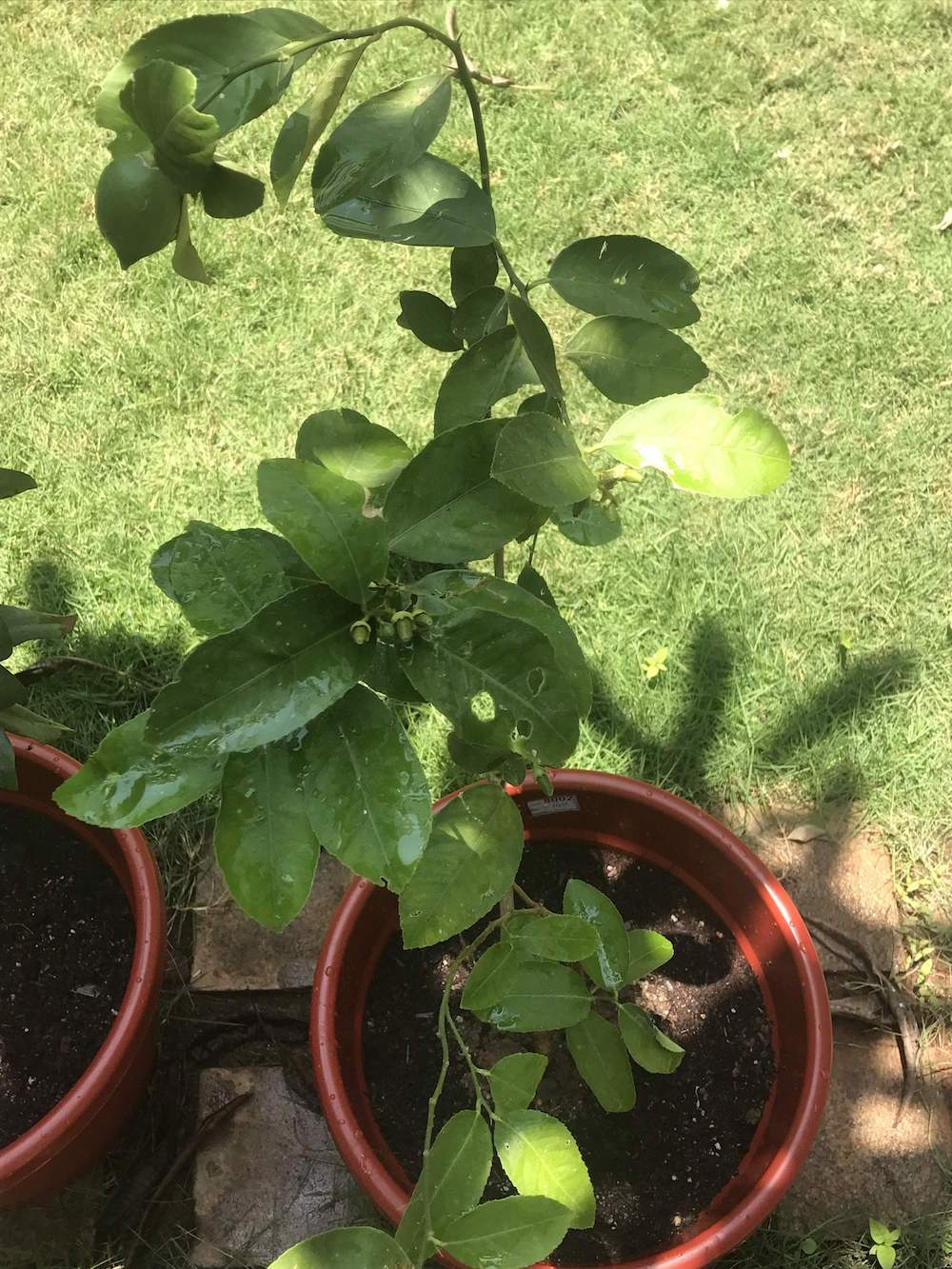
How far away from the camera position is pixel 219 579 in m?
0.99

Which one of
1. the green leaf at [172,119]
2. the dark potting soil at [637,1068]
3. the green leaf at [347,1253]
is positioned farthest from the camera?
the dark potting soil at [637,1068]

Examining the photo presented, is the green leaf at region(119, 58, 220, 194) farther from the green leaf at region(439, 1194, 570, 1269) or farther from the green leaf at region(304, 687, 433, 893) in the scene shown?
the green leaf at region(439, 1194, 570, 1269)

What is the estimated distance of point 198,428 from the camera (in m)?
2.64

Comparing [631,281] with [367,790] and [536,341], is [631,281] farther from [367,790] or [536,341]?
[367,790]

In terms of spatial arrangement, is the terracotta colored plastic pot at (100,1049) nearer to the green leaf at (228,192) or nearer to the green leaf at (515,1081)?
the green leaf at (515,1081)

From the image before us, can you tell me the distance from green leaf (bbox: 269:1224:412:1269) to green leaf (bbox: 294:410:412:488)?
30.1 inches

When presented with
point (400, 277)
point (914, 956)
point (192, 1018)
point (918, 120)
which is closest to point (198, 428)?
point (400, 277)

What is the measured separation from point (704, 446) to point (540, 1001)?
715 mm

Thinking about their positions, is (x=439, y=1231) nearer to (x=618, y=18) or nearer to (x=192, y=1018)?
(x=192, y=1018)

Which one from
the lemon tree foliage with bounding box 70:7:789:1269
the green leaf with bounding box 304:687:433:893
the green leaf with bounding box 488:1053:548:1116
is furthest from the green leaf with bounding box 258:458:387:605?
→ the green leaf with bounding box 488:1053:548:1116

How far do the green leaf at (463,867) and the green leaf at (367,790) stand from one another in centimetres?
29

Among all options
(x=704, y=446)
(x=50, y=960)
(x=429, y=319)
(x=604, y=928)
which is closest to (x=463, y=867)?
(x=604, y=928)

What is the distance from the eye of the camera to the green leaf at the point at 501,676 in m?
0.93

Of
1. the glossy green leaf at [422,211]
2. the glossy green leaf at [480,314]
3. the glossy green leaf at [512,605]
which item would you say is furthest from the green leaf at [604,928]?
the glossy green leaf at [422,211]
